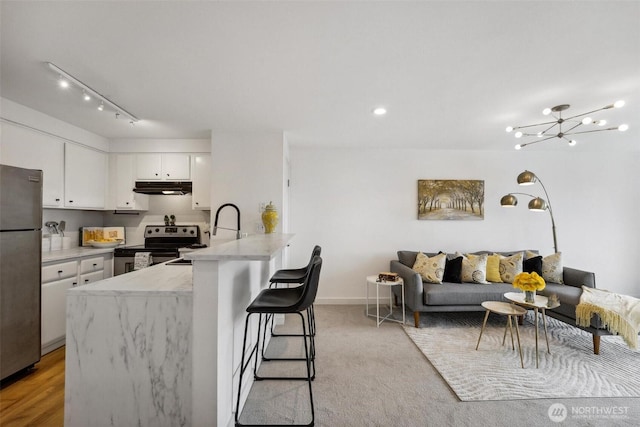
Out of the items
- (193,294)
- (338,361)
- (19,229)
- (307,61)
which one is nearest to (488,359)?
(338,361)

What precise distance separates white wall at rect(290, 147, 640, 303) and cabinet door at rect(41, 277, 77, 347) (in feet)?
9.03

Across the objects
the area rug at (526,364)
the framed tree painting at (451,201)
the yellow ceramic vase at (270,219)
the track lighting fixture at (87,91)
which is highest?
the track lighting fixture at (87,91)

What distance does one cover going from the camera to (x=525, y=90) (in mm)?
2457

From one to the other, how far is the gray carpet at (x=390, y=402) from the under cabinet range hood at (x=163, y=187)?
2.65 metres

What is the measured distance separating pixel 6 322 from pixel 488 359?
161 inches

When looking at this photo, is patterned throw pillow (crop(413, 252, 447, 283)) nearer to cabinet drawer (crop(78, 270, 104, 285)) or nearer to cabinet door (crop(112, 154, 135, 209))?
cabinet drawer (crop(78, 270, 104, 285))

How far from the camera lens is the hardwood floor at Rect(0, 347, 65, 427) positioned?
1871 millimetres

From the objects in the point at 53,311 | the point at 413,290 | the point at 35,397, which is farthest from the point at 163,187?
the point at 413,290

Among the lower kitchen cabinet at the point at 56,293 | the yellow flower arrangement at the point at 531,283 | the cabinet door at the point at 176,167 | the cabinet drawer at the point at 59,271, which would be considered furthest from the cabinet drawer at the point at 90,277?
the yellow flower arrangement at the point at 531,283

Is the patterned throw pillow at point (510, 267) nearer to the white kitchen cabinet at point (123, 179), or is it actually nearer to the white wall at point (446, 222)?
the white wall at point (446, 222)

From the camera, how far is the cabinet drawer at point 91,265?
126 inches

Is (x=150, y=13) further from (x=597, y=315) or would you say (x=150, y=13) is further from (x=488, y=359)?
(x=597, y=315)

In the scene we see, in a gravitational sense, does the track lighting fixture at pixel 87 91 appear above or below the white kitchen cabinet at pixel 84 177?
above

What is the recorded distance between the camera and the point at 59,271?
2.90 m
